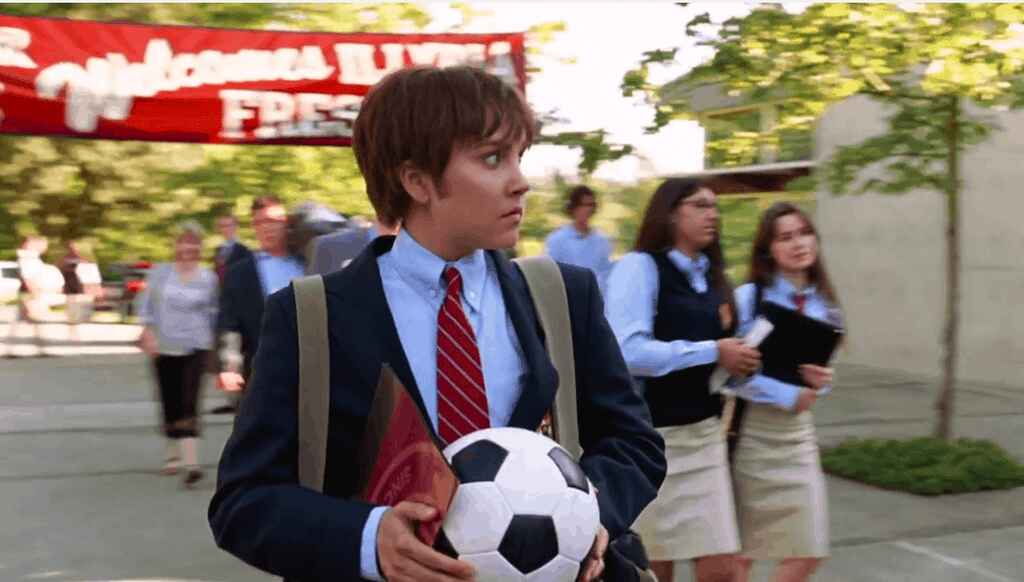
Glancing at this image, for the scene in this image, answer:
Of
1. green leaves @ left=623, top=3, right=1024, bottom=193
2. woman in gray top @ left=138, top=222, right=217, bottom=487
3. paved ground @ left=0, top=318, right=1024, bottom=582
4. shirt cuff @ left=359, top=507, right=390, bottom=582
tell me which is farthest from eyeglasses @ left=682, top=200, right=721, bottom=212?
woman in gray top @ left=138, top=222, right=217, bottom=487

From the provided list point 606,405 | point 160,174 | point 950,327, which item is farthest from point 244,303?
point 160,174

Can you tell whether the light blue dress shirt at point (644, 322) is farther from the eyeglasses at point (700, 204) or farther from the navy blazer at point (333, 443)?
the navy blazer at point (333, 443)

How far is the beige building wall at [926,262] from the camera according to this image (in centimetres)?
1415

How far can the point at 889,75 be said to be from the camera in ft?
26.8

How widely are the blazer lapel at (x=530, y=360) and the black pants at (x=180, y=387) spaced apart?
6.95 m

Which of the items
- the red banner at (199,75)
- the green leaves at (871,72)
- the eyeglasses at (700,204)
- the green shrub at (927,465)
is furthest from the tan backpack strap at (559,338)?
the red banner at (199,75)

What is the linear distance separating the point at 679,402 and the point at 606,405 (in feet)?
8.56

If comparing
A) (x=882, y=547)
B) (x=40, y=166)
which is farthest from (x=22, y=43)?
(x=40, y=166)

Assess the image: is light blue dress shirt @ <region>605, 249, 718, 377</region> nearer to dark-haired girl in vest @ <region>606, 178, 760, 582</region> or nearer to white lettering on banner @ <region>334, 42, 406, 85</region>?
dark-haired girl in vest @ <region>606, 178, 760, 582</region>

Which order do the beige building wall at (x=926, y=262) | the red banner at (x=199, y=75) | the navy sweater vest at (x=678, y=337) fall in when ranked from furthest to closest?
the beige building wall at (x=926, y=262)
the red banner at (x=199, y=75)
the navy sweater vest at (x=678, y=337)

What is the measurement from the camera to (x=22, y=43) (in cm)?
833

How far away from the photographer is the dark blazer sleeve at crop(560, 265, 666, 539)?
197 centimetres

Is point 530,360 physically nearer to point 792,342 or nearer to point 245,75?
point 792,342

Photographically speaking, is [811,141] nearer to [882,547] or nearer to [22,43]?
[882,547]
